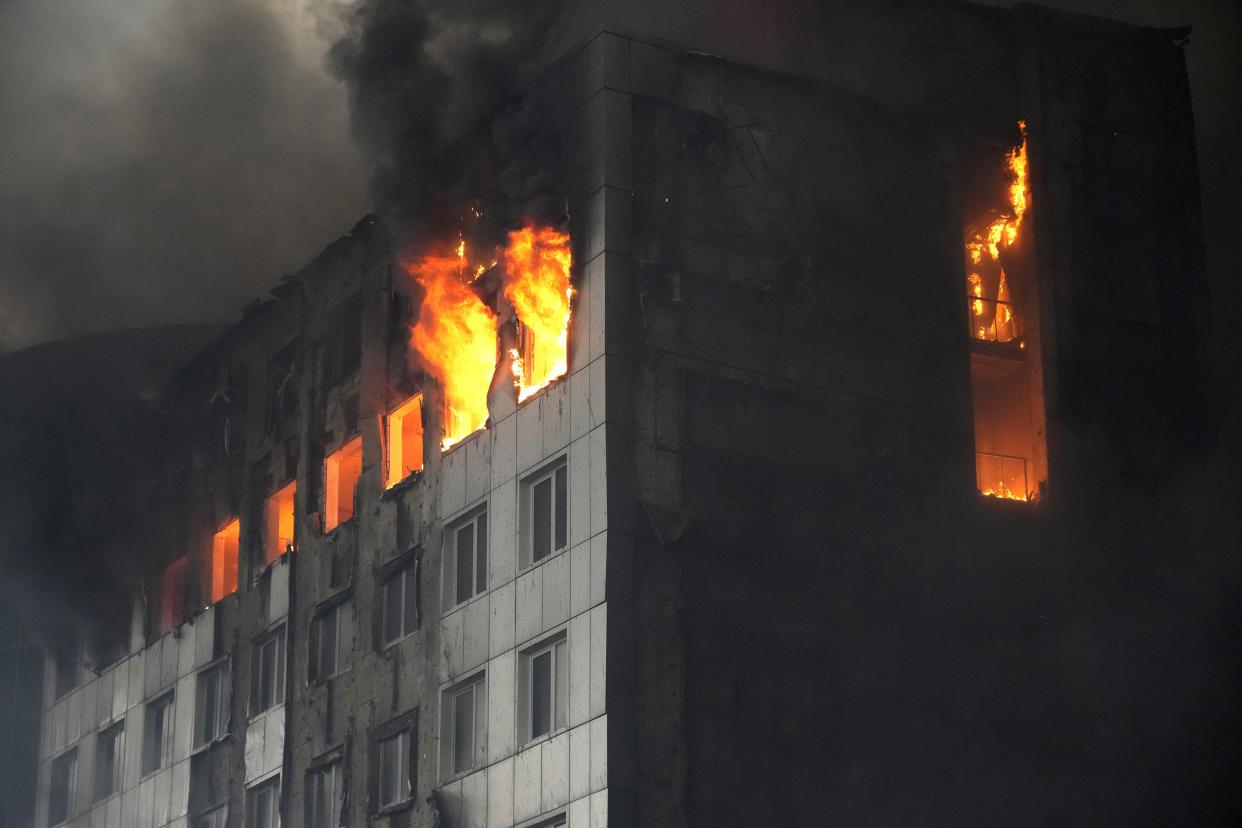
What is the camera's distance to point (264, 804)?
43156mm

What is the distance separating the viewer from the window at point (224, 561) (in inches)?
1895

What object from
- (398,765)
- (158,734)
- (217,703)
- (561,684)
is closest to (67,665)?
(158,734)

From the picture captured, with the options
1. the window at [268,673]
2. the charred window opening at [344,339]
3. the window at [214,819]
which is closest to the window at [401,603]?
the window at [268,673]

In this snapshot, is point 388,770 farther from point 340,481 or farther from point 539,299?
point 539,299

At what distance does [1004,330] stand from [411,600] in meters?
12.0

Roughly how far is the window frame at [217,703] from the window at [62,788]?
7.90 metres

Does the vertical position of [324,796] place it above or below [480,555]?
below

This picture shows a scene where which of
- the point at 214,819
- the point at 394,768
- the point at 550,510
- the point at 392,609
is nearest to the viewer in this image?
the point at 550,510

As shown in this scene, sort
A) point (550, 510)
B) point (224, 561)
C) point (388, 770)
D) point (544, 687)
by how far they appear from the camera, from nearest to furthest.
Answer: point (544, 687), point (550, 510), point (388, 770), point (224, 561)

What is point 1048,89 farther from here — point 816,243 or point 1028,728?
point 1028,728

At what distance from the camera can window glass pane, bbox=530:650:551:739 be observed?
1345 inches

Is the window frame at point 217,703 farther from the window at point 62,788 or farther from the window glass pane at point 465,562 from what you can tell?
the window glass pane at point 465,562

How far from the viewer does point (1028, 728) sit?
119 ft

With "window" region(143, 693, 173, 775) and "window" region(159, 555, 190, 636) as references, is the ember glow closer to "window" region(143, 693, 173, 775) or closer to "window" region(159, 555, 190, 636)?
Result: "window" region(159, 555, 190, 636)
